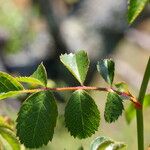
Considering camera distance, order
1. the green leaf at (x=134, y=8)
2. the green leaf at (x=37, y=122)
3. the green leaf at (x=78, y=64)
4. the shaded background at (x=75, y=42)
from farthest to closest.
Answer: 1. the shaded background at (x=75, y=42)
2. the green leaf at (x=78, y=64)
3. the green leaf at (x=37, y=122)
4. the green leaf at (x=134, y=8)

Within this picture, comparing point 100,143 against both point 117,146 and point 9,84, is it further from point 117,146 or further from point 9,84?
point 9,84

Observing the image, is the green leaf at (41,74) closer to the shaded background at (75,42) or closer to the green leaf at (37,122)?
the green leaf at (37,122)

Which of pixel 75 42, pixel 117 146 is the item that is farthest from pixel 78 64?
pixel 75 42

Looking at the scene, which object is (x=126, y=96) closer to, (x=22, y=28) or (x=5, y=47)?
(x=5, y=47)

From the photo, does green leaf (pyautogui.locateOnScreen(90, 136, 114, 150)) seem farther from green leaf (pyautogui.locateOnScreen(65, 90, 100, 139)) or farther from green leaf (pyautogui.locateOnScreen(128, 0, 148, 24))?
green leaf (pyautogui.locateOnScreen(128, 0, 148, 24))

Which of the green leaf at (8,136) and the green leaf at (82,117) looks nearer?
the green leaf at (82,117)

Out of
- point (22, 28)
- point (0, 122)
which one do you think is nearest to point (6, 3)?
point (22, 28)

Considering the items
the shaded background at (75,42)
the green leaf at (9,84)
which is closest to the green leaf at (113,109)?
the green leaf at (9,84)
